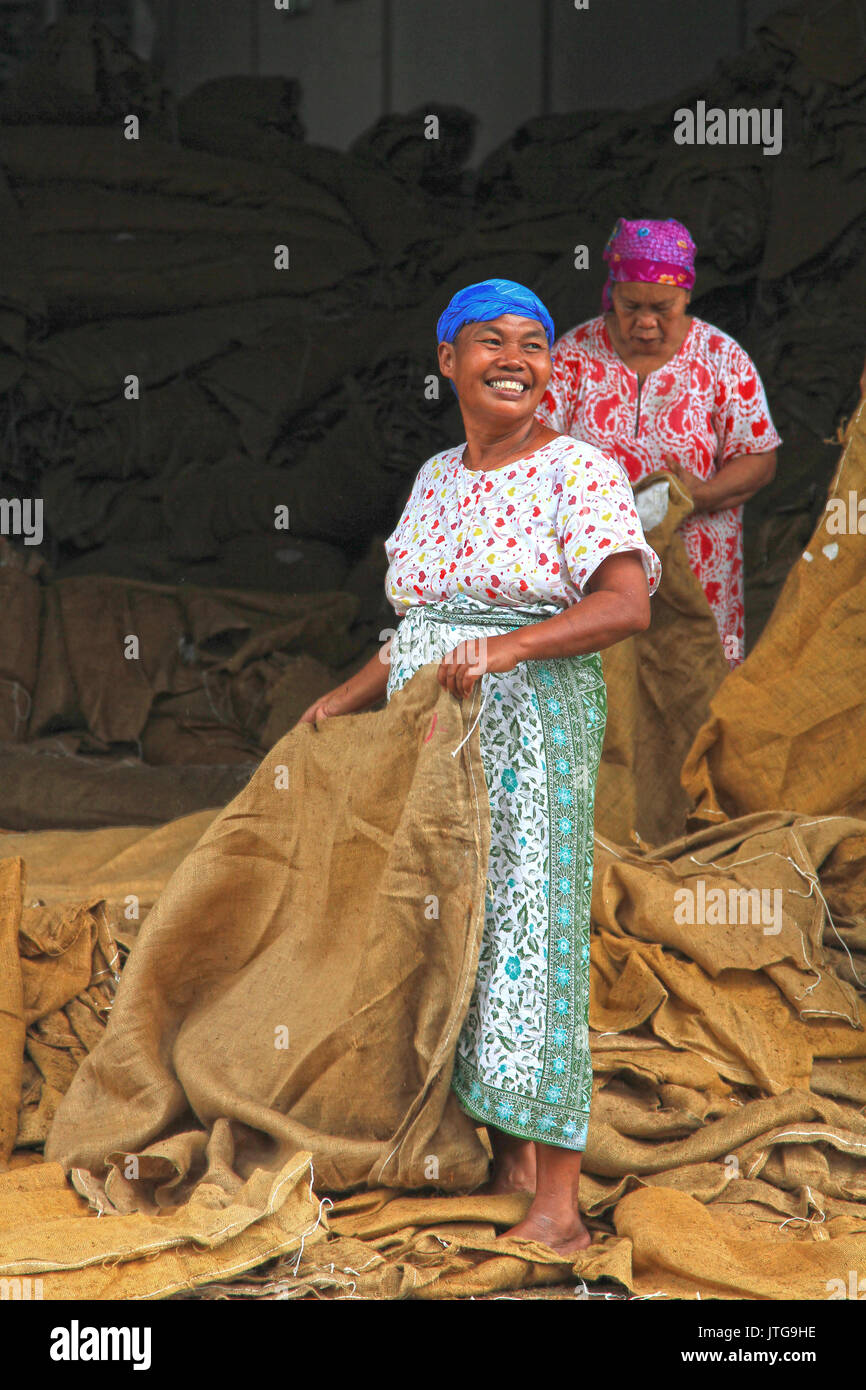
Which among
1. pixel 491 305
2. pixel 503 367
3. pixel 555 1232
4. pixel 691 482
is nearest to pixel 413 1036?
pixel 555 1232

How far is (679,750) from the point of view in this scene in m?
4.60

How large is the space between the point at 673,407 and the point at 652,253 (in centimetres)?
43

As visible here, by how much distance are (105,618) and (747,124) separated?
11.4ft

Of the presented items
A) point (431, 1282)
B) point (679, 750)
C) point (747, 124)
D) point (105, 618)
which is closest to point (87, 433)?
point (105, 618)

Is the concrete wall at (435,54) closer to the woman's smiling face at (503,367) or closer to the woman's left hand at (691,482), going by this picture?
the woman's left hand at (691,482)

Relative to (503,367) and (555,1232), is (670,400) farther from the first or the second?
(555,1232)

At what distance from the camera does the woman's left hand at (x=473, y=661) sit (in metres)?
2.71

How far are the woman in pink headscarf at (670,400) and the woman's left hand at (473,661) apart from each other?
1.84 metres

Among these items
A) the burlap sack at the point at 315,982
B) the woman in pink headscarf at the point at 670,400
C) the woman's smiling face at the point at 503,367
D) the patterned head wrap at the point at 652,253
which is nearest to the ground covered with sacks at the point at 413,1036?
the burlap sack at the point at 315,982

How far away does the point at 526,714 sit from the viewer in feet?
9.53

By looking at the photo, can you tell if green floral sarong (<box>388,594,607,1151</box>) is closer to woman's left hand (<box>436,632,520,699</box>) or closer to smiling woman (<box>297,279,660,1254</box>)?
smiling woman (<box>297,279,660,1254</box>)

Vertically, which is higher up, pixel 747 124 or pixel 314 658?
pixel 747 124

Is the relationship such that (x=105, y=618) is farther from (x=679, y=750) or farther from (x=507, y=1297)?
(x=507, y=1297)

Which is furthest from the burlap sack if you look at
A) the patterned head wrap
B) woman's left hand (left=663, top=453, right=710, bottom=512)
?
the patterned head wrap
